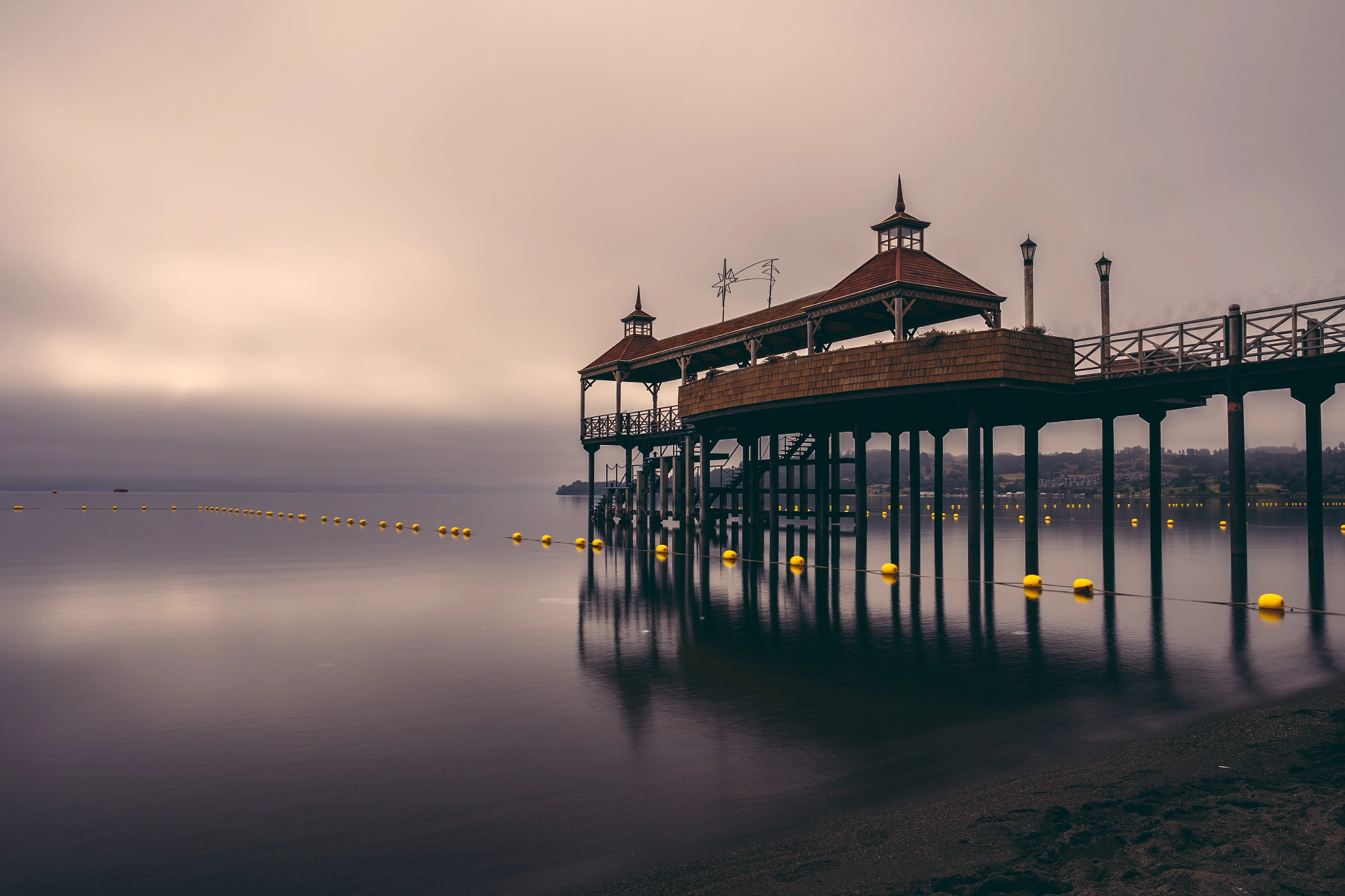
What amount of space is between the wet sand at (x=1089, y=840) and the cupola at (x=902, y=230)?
23.1 meters

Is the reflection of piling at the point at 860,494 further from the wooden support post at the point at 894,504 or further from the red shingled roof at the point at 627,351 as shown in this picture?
the red shingled roof at the point at 627,351

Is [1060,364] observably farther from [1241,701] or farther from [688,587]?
[1241,701]

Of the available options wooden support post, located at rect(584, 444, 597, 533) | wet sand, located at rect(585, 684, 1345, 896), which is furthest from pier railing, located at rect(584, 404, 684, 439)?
wet sand, located at rect(585, 684, 1345, 896)

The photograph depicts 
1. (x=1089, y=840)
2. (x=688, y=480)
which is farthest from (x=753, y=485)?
(x=1089, y=840)

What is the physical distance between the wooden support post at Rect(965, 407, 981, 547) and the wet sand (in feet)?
44.9

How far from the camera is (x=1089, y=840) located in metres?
5.48

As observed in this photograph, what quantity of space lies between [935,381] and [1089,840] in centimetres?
1682

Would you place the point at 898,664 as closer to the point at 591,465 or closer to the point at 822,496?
the point at 822,496

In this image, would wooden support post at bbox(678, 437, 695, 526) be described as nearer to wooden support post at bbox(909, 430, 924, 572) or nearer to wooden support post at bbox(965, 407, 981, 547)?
wooden support post at bbox(909, 430, 924, 572)

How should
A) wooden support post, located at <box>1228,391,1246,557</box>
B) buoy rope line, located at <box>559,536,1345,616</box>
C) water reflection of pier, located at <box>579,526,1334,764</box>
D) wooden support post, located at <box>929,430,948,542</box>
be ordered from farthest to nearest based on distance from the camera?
wooden support post, located at <box>929,430,948,542</box>, wooden support post, located at <box>1228,391,1246,557</box>, buoy rope line, located at <box>559,536,1345,616</box>, water reflection of pier, located at <box>579,526,1334,764</box>

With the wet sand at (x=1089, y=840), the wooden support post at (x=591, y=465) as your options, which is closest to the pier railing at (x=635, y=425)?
the wooden support post at (x=591, y=465)

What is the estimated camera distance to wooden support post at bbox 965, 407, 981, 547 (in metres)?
20.7

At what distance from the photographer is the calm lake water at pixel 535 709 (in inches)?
227

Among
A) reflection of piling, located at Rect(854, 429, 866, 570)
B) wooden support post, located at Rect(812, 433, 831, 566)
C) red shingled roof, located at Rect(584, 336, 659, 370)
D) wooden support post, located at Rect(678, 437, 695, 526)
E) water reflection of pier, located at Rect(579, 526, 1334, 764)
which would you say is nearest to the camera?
water reflection of pier, located at Rect(579, 526, 1334, 764)
